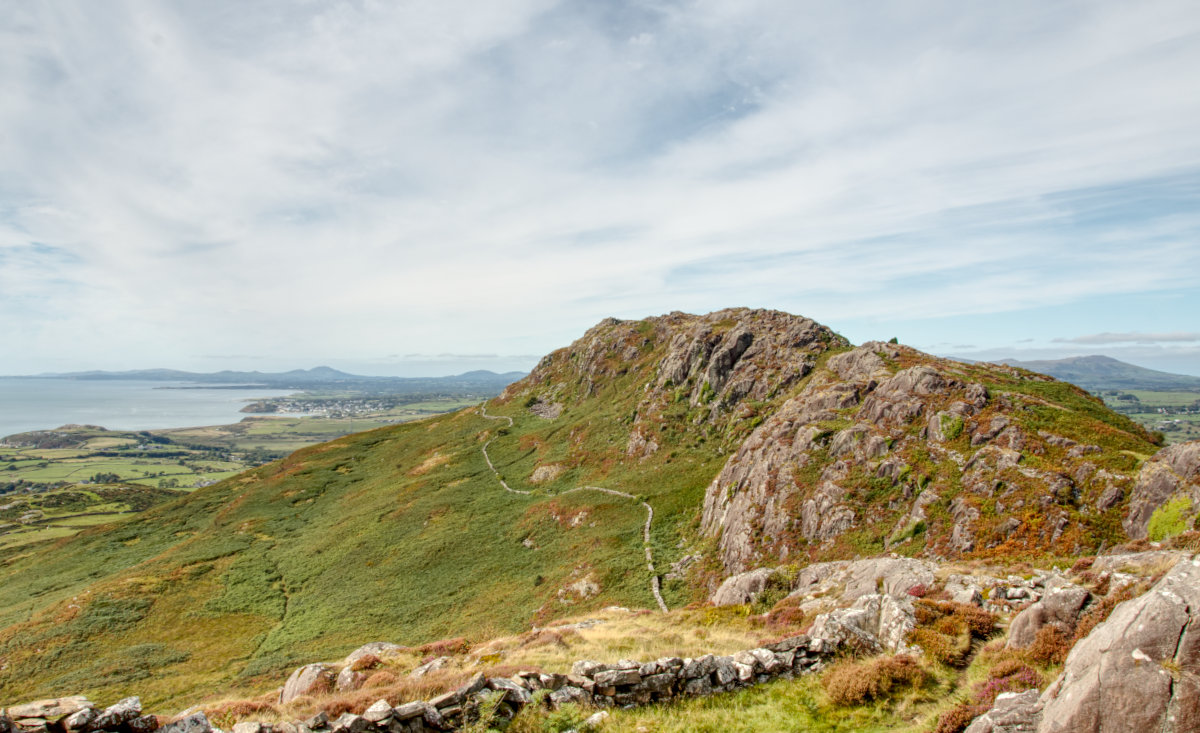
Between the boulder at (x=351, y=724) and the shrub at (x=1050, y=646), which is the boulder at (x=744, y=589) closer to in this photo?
the shrub at (x=1050, y=646)

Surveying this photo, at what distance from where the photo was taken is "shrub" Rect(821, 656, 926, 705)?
48.2ft

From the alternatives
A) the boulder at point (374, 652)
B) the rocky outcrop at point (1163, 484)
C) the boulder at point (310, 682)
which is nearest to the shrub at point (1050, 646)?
the rocky outcrop at point (1163, 484)

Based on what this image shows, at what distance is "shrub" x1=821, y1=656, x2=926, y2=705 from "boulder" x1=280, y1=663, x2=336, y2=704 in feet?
71.1

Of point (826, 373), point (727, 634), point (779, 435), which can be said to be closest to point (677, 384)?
point (826, 373)

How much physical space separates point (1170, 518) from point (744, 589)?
73.6 feet

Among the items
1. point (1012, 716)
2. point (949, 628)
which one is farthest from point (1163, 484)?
point (1012, 716)

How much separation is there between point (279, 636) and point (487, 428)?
68140mm

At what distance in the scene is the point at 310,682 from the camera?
75.7 ft

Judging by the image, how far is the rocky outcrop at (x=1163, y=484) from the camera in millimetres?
26391

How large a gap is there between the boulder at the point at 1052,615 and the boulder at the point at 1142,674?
13.5 ft

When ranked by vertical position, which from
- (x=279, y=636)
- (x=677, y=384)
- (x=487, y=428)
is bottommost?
(x=279, y=636)

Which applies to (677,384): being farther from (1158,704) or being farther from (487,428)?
(1158,704)

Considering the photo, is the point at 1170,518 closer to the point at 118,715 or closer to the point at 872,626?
the point at 872,626

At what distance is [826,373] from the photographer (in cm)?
6131
